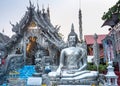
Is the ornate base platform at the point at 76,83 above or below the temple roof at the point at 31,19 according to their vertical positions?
below

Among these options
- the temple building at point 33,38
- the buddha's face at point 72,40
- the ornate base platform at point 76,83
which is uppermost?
the temple building at point 33,38

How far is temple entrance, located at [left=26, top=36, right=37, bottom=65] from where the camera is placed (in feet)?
84.3

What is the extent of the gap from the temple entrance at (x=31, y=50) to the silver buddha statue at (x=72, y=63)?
15389mm

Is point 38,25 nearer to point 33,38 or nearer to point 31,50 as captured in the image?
point 33,38

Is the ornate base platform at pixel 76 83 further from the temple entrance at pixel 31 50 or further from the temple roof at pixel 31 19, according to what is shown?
the temple entrance at pixel 31 50

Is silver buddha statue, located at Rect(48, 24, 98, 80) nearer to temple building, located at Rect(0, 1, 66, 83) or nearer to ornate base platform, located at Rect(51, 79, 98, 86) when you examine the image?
ornate base platform, located at Rect(51, 79, 98, 86)

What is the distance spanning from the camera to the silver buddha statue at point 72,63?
9.55 m

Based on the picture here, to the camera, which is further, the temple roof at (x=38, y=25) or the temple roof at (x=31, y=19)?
the temple roof at (x=31, y=19)

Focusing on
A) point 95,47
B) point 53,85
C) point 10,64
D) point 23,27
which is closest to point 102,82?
point 53,85

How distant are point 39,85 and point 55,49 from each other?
1678 cm

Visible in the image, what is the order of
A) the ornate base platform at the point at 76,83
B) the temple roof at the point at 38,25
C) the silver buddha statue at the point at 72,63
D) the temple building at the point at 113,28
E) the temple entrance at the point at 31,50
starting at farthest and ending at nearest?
the temple entrance at the point at 31,50
the temple roof at the point at 38,25
the temple building at the point at 113,28
the silver buddha statue at the point at 72,63
the ornate base platform at the point at 76,83

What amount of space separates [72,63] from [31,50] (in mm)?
16513

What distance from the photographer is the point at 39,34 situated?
2533 cm

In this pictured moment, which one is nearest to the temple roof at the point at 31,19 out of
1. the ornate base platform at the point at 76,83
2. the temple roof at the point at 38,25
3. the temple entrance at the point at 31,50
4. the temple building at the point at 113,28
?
the temple roof at the point at 38,25
